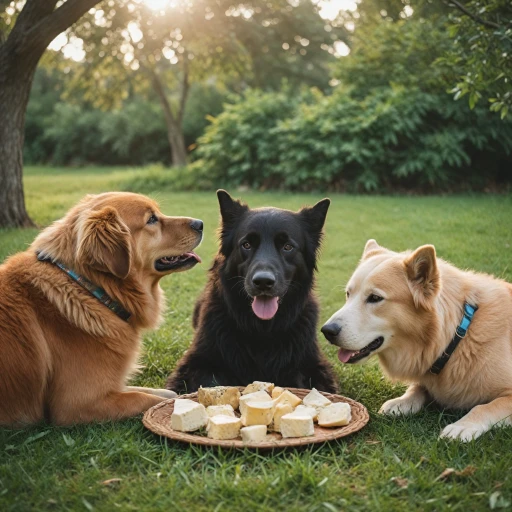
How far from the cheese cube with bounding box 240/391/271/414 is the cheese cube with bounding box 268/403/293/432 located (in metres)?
0.15

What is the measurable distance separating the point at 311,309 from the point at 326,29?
28750 millimetres

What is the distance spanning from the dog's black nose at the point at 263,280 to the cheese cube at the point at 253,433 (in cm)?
94

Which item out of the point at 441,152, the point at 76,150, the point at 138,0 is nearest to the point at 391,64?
the point at 441,152

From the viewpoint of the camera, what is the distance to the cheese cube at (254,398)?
3215mm

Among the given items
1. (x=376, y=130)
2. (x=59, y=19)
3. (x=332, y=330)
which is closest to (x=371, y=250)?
(x=332, y=330)

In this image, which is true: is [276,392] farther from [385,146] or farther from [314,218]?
[385,146]

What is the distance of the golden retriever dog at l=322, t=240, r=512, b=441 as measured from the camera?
3428mm

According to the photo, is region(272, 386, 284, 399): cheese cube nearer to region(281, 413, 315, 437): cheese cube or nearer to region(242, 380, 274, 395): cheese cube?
region(242, 380, 274, 395): cheese cube

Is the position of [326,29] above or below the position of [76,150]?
above

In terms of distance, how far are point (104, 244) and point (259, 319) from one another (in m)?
1.18

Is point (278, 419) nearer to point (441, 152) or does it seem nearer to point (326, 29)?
point (441, 152)

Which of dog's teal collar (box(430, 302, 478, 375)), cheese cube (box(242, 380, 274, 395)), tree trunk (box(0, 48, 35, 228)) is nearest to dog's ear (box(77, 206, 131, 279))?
cheese cube (box(242, 380, 274, 395))

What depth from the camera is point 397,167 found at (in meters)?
13.6

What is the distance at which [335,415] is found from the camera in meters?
3.12
